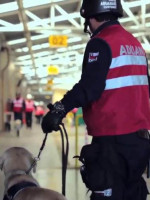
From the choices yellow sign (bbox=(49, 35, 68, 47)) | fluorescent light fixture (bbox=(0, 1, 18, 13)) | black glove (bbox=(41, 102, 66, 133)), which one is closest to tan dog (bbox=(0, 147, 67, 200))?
black glove (bbox=(41, 102, 66, 133))

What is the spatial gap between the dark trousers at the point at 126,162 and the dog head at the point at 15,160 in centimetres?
128

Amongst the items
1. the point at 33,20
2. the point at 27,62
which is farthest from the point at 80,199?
the point at 27,62

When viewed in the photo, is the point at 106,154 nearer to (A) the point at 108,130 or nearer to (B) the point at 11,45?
(A) the point at 108,130

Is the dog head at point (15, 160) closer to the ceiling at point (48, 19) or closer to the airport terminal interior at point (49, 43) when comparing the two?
the airport terminal interior at point (49, 43)

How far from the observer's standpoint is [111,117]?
2.77 meters

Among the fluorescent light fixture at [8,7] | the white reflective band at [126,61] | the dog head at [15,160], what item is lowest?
the dog head at [15,160]

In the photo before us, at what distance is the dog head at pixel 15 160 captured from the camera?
3.96 metres

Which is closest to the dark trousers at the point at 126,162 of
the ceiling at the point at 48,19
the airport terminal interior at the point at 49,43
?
the airport terminal interior at the point at 49,43

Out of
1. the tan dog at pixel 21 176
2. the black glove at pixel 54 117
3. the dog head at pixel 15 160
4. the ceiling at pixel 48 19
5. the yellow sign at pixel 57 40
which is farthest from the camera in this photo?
the yellow sign at pixel 57 40

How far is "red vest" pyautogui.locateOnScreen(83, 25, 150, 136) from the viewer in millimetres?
2785

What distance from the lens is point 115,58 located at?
281 cm

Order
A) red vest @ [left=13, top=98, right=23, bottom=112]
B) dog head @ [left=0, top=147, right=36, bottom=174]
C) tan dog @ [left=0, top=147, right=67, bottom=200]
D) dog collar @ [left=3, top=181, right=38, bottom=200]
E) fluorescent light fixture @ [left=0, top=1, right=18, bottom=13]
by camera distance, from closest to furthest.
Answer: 1. tan dog @ [left=0, top=147, right=67, bottom=200]
2. dog collar @ [left=3, top=181, right=38, bottom=200]
3. dog head @ [left=0, top=147, right=36, bottom=174]
4. fluorescent light fixture @ [left=0, top=1, right=18, bottom=13]
5. red vest @ [left=13, top=98, right=23, bottom=112]

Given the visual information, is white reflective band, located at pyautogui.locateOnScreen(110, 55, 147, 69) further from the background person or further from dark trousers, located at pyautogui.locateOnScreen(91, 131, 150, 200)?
the background person

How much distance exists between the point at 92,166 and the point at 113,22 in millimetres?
971
